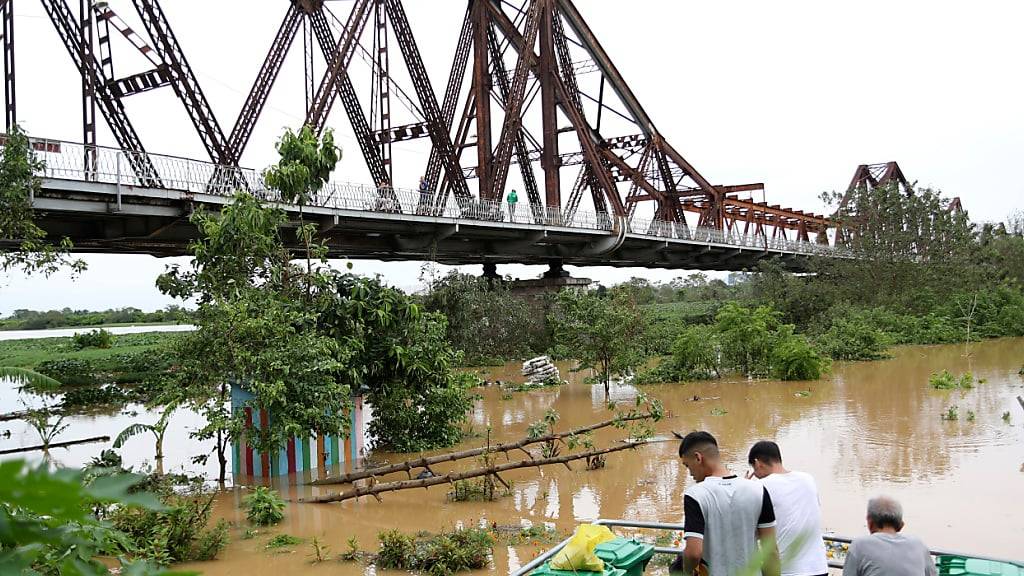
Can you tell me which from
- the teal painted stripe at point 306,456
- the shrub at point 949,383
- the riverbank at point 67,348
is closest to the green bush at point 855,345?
the shrub at point 949,383

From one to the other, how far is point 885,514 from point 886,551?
0.20 metres

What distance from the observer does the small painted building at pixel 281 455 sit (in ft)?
36.4

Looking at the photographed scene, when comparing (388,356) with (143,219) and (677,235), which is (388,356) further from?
(677,235)

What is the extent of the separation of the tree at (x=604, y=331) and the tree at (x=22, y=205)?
11106 millimetres

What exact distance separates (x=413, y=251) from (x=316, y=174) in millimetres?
14498

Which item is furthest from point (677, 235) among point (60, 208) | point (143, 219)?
point (60, 208)

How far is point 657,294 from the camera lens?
75438 mm

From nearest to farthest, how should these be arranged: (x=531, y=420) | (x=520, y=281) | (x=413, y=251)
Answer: (x=531, y=420)
(x=413, y=251)
(x=520, y=281)

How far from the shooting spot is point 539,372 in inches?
890

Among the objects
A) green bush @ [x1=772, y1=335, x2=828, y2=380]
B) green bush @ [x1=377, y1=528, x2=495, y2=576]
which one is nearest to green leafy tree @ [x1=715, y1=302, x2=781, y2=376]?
green bush @ [x1=772, y1=335, x2=828, y2=380]

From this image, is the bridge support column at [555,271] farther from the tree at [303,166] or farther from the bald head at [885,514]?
the bald head at [885,514]

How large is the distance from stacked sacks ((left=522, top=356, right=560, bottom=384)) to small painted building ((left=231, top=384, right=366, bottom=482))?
10.6 m

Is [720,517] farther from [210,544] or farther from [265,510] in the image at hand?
[265,510]

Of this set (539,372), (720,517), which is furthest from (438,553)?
(539,372)
